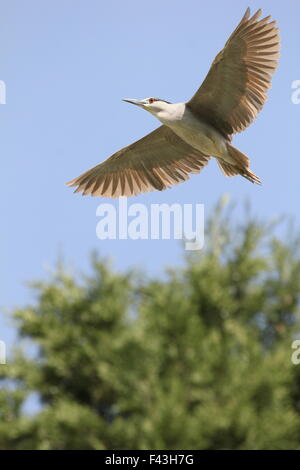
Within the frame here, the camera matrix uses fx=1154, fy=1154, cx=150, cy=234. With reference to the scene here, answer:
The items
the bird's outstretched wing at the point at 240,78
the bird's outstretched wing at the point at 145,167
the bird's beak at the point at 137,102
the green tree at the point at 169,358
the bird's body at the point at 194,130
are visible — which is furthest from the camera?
the green tree at the point at 169,358

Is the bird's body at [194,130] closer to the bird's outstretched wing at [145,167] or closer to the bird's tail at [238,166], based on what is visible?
the bird's tail at [238,166]

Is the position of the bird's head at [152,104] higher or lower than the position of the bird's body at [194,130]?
higher

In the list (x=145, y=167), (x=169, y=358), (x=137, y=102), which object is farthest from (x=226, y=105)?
(x=169, y=358)

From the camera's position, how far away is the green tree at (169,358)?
1360 cm

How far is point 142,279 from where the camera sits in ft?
50.7

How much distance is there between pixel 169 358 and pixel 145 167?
3.10 metres

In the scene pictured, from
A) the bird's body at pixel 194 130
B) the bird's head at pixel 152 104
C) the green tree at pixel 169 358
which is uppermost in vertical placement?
the bird's head at pixel 152 104

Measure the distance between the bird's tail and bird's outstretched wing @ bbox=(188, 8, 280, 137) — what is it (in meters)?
0.33

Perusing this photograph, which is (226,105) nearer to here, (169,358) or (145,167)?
(145,167)

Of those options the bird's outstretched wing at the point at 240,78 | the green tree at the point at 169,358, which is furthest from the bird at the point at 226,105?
the green tree at the point at 169,358

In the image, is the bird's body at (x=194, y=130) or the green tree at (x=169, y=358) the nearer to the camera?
the bird's body at (x=194, y=130)

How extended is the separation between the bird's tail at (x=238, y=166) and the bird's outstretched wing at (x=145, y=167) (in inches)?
42.1

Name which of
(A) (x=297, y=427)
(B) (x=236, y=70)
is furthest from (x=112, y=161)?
(A) (x=297, y=427)
